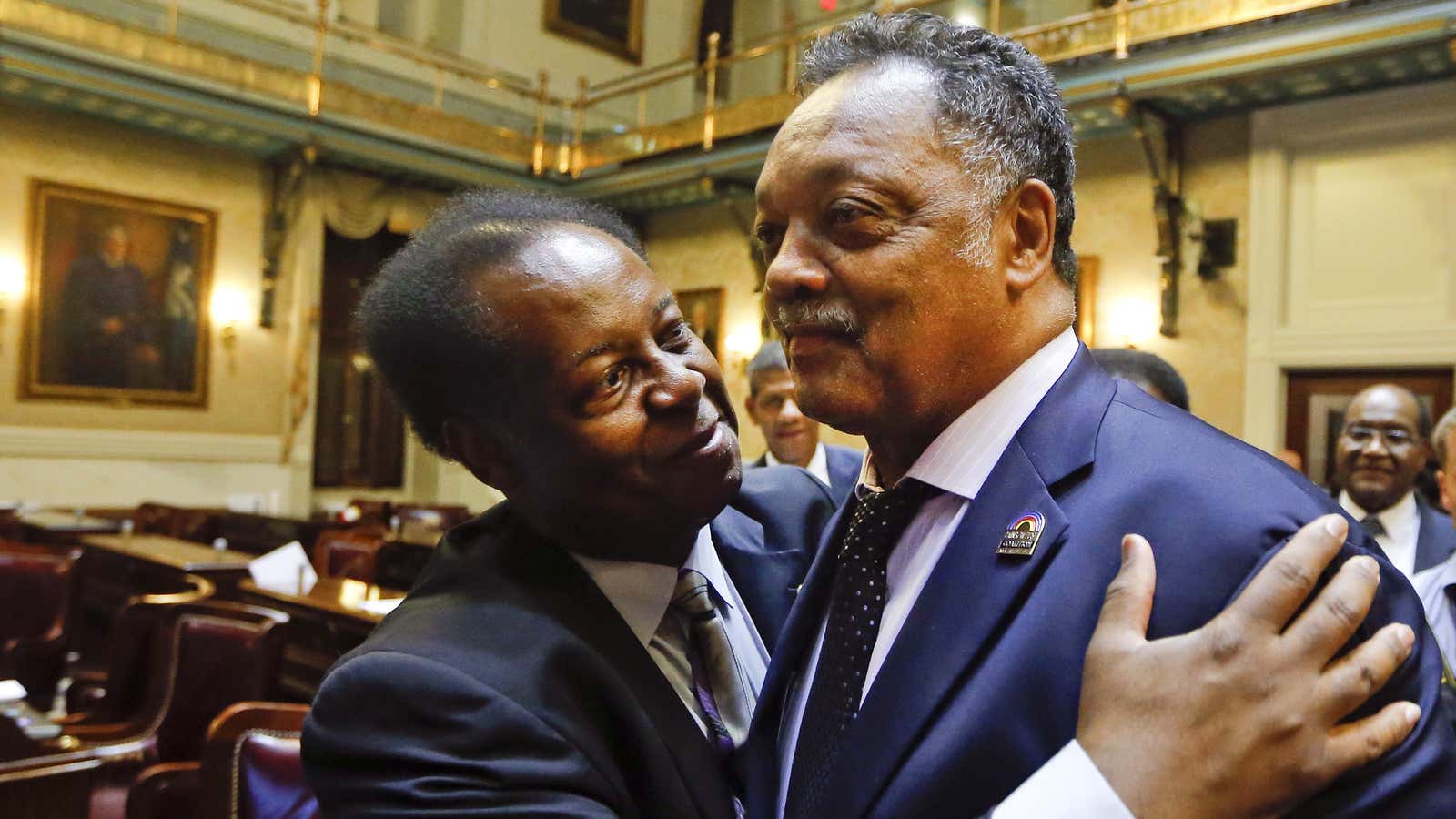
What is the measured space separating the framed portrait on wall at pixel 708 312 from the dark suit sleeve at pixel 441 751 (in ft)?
36.8

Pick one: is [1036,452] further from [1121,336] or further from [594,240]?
[1121,336]

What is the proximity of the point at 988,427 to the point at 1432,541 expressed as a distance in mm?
3831

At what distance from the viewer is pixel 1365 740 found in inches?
34.1

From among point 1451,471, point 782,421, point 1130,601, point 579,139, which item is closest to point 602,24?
point 579,139

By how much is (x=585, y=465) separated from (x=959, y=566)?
52cm

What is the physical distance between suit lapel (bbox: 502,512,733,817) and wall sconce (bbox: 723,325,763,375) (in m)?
10.7

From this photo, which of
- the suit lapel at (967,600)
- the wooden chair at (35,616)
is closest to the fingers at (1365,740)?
the suit lapel at (967,600)

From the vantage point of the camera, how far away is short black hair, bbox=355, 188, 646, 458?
4.66ft

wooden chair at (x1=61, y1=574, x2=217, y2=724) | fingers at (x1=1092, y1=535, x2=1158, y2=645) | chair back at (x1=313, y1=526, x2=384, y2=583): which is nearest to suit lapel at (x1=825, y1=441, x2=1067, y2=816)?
fingers at (x1=1092, y1=535, x2=1158, y2=645)

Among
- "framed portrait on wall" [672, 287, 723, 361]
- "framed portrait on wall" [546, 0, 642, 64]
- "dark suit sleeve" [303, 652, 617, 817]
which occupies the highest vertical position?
"framed portrait on wall" [546, 0, 642, 64]

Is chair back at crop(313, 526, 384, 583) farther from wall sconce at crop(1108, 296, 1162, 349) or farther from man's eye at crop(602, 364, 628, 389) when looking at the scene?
wall sconce at crop(1108, 296, 1162, 349)

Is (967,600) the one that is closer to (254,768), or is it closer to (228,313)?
(254,768)

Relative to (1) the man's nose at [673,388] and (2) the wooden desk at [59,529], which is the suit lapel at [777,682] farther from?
(2) the wooden desk at [59,529]

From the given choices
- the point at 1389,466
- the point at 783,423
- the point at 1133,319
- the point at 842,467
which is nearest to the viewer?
the point at 842,467
